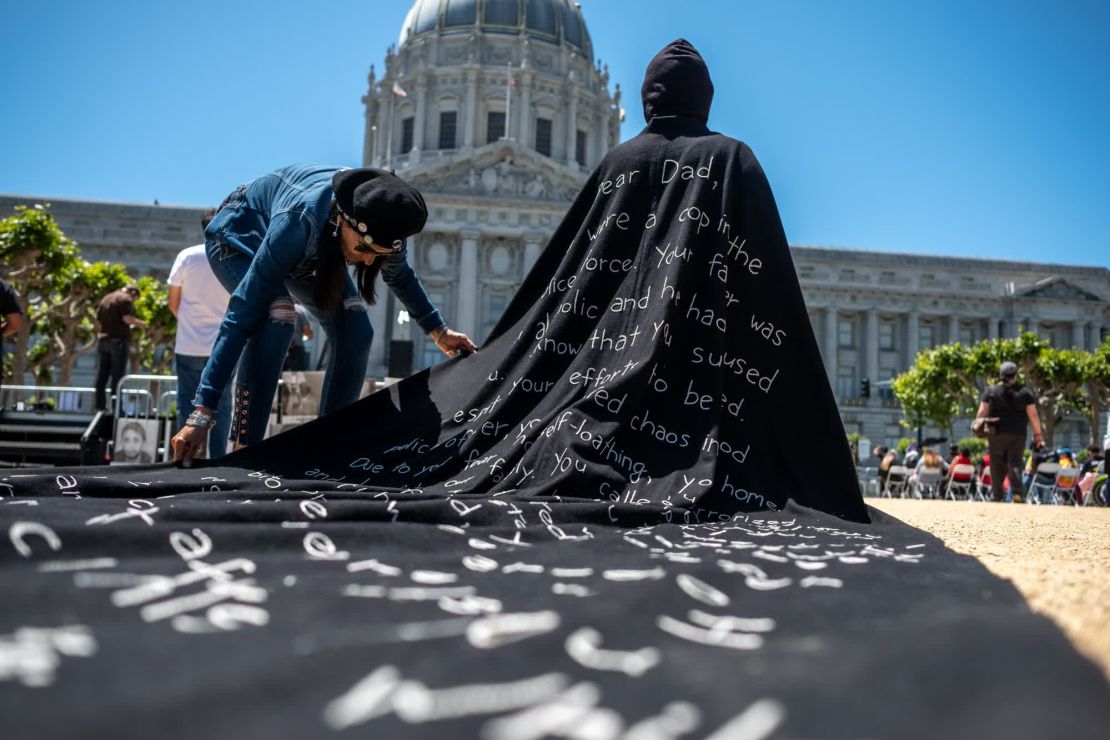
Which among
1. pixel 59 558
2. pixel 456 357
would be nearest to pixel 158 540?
pixel 59 558

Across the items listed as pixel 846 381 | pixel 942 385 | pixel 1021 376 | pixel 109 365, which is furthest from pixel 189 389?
pixel 846 381

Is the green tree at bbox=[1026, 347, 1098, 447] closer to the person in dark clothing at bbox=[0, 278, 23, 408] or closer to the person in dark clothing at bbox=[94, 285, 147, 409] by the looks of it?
the person in dark clothing at bbox=[94, 285, 147, 409]

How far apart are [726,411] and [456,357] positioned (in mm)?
1098

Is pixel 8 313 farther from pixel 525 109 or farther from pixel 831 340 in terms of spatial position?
pixel 831 340

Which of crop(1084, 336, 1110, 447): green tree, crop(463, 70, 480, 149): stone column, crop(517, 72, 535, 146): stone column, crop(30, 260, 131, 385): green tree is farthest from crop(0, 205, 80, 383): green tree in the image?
crop(1084, 336, 1110, 447): green tree

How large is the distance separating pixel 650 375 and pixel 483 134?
41902mm

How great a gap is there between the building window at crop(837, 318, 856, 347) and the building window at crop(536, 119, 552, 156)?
56.0 ft

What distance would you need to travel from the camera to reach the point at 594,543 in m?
1.71

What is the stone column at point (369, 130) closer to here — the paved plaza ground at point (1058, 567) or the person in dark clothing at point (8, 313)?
the person in dark clothing at point (8, 313)

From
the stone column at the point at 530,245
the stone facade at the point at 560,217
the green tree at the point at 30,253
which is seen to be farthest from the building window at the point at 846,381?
the green tree at the point at 30,253

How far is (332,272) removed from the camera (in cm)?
304

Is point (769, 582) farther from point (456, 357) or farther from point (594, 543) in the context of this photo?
point (456, 357)

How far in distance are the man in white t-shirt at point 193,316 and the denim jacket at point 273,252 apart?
1107mm

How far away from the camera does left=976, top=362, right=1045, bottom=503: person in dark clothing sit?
26.3 ft
